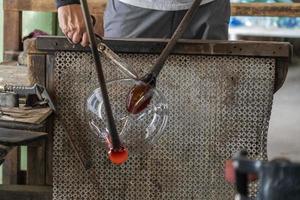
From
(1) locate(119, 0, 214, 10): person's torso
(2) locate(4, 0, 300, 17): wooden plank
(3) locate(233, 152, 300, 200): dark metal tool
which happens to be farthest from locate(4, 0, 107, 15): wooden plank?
(3) locate(233, 152, 300, 200): dark metal tool

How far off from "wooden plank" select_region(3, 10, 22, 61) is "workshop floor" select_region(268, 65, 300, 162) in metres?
1.37

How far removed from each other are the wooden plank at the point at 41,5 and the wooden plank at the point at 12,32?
27 millimetres

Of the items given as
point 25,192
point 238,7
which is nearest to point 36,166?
point 25,192

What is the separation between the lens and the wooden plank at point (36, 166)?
133 centimetres

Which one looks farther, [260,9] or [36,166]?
[260,9]

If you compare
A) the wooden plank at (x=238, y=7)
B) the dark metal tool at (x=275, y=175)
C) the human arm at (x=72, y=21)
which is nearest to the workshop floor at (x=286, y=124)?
the wooden plank at (x=238, y=7)

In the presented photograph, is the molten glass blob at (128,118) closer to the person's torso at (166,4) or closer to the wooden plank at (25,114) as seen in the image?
the wooden plank at (25,114)

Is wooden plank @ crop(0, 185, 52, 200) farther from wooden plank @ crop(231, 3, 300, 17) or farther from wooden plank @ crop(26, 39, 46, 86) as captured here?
wooden plank @ crop(231, 3, 300, 17)

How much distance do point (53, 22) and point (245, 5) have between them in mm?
897

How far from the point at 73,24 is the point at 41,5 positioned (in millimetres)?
934

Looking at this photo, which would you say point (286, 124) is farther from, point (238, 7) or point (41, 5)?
point (41, 5)

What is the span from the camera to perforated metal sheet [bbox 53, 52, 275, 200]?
123 centimetres

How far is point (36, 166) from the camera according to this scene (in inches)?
53.0

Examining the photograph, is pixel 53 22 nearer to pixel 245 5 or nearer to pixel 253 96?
pixel 245 5
